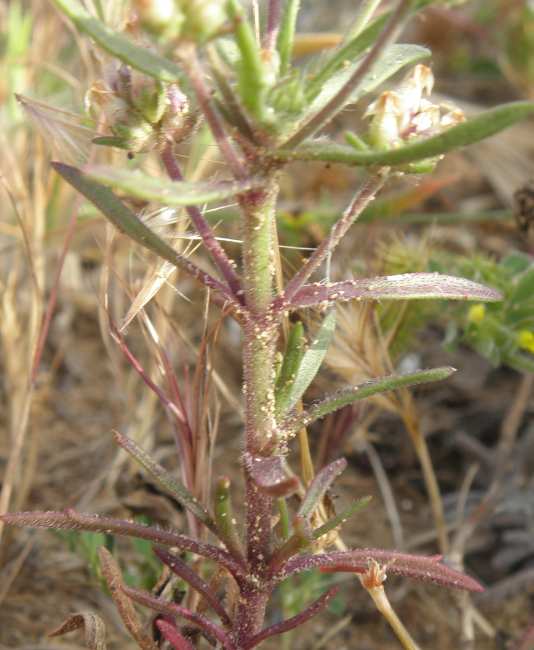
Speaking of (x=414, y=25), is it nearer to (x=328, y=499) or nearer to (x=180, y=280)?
(x=180, y=280)

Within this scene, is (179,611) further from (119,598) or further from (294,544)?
(294,544)

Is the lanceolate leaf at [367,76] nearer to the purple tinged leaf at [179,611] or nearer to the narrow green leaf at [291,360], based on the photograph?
the narrow green leaf at [291,360]

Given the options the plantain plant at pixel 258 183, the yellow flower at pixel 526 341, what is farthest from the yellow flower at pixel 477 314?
the plantain plant at pixel 258 183

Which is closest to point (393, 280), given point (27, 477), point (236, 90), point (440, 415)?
A: point (236, 90)

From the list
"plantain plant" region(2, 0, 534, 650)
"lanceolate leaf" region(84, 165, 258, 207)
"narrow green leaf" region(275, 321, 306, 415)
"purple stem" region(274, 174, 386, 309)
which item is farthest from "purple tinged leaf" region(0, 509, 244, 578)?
"lanceolate leaf" region(84, 165, 258, 207)

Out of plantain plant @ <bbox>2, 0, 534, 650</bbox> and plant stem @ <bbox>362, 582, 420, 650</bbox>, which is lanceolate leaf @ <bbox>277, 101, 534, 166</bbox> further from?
plant stem @ <bbox>362, 582, 420, 650</bbox>

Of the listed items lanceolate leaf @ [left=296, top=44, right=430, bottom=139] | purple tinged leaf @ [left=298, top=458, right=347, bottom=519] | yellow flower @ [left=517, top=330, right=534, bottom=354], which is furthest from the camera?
yellow flower @ [left=517, top=330, right=534, bottom=354]
